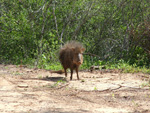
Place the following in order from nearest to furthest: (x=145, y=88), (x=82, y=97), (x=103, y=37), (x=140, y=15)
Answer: (x=82, y=97) < (x=145, y=88) < (x=140, y=15) < (x=103, y=37)

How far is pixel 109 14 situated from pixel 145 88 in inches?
280

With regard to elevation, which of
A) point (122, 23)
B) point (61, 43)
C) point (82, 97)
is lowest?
point (82, 97)

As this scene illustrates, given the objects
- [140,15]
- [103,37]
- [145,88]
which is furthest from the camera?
[103,37]

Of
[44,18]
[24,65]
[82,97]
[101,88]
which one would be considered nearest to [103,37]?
[44,18]

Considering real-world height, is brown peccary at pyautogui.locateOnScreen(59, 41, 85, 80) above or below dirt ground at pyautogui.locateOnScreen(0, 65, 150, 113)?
above

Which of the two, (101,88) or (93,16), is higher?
(93,16)

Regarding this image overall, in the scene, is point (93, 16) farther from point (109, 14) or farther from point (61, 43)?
point (61, 43)

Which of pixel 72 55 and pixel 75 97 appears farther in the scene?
pixel 72 55

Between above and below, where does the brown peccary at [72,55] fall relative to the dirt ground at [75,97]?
above

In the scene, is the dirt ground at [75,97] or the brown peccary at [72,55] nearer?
the dirt ground at [75,97]

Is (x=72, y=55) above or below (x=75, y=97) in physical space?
above

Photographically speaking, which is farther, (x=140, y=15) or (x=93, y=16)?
(x=93, y=16)

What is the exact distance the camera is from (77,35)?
13.4 meters

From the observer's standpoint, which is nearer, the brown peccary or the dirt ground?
the dirt ground
